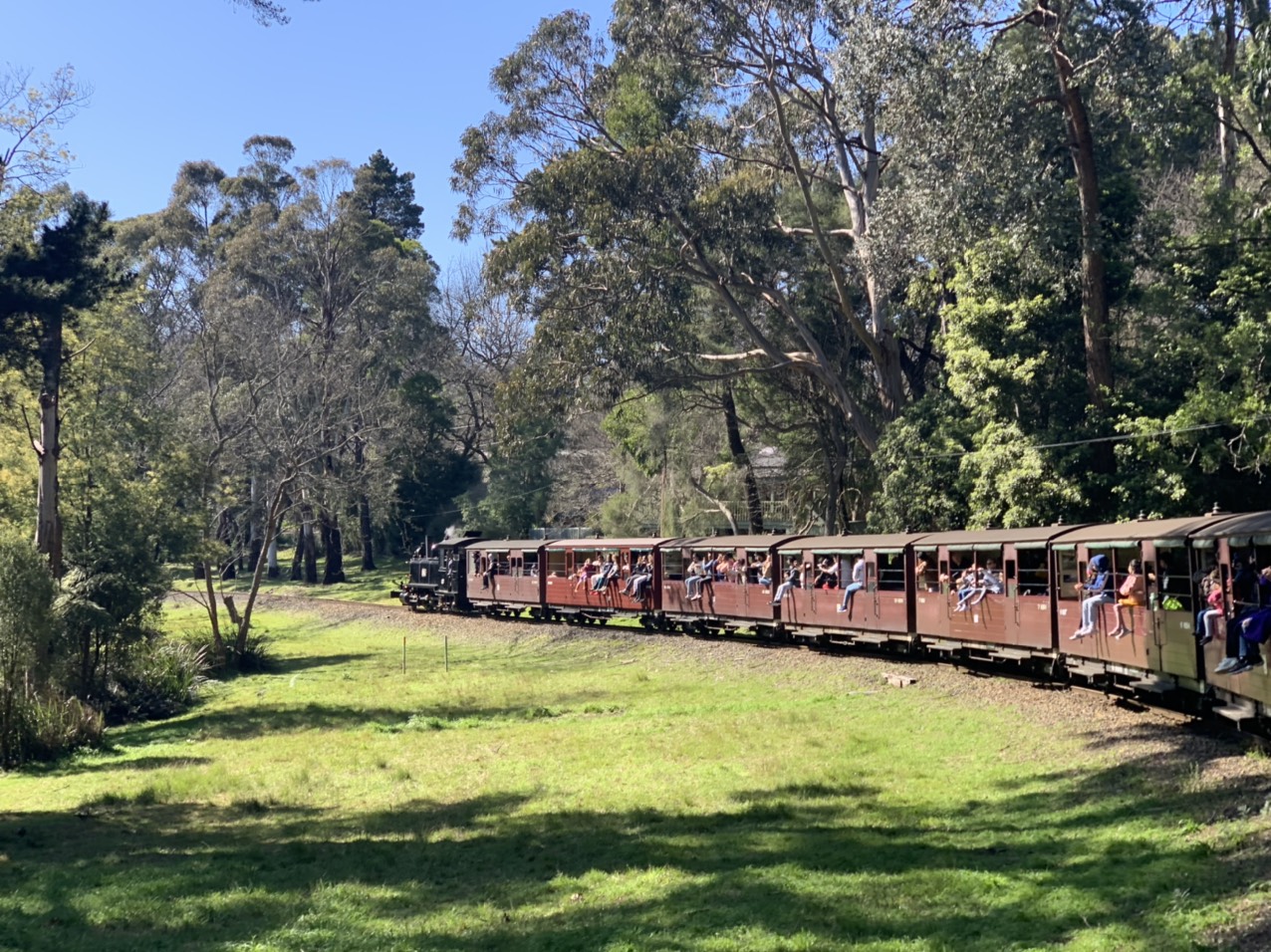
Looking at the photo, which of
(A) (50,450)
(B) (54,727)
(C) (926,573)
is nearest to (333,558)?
(A) (50,450)

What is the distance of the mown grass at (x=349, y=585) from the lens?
5959cm

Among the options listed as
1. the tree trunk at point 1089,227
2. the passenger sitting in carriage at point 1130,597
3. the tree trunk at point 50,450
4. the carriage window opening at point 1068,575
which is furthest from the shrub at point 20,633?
the tree trunk at point 1089,227

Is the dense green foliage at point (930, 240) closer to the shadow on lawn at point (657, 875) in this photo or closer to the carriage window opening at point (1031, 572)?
the carriage window opening at point (1031, 572)

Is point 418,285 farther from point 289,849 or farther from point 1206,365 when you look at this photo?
point 289,849

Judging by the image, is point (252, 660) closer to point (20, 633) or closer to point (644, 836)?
point (20, 633)

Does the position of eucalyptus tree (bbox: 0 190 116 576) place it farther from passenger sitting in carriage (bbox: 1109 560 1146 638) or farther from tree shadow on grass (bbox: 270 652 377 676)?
passenger sitting in carriage (bbox: 1109 560 1146 638)

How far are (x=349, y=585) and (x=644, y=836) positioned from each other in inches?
2149

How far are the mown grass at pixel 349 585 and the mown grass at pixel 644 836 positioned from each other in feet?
119

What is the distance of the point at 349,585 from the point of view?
64438 millimetres

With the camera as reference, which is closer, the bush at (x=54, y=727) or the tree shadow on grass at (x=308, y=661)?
the bush at (x=54, y=727)

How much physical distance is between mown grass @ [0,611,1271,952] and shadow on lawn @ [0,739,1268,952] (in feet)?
0.11

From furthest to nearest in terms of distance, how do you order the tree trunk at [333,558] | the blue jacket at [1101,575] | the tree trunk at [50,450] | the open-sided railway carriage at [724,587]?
the tree trunk at [333,558] → the open-sided railway carriage at [724,587] → the tree trunk at [50,450] → the blue jacket at [1101,575]

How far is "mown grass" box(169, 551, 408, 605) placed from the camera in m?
59.6

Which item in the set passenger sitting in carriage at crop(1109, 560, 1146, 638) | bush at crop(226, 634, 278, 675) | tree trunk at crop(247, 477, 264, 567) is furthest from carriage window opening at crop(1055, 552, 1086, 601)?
tree trunk at crop(247, 477, 264, 567)
